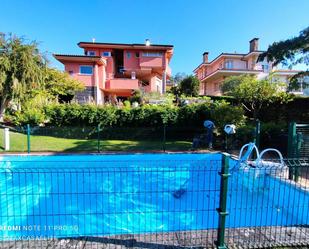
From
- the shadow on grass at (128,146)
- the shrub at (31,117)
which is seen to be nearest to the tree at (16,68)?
the shrub at (31,117)

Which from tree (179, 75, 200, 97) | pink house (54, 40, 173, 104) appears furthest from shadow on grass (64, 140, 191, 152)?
tree (179, 75, 200, 97)

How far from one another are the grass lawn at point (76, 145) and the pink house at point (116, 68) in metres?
12.5

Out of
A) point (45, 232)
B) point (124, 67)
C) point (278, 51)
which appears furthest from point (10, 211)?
point (124, 67)

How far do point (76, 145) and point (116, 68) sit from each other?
20.9m

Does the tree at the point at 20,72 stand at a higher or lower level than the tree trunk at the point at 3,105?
higher

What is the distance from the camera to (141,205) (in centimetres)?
584

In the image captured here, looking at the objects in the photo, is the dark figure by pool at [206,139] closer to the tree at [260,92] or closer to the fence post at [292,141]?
the tree at [260,92]

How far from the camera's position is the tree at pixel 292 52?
427 inches

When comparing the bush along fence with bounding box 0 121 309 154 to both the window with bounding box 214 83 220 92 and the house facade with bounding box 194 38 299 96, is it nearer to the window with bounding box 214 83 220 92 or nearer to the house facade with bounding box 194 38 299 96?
the house facade with bounding box 194 38 299 96

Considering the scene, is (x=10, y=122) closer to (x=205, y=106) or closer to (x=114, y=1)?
(x=114, y=1)

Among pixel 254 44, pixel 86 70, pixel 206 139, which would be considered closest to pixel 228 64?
pixel 254 44

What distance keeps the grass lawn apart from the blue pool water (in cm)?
388

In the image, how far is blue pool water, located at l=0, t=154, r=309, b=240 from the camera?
4.49m

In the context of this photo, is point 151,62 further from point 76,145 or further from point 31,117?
point 76,145
